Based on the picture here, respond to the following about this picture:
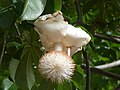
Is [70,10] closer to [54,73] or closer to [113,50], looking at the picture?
[113,50]

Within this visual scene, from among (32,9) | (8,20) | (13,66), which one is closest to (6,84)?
(13,66)

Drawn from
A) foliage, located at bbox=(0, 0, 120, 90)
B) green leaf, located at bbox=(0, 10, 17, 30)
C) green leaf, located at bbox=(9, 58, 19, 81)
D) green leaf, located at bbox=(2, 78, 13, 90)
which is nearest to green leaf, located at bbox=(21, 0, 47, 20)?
foliage, located at bbox=(0, 0, 120, 90)

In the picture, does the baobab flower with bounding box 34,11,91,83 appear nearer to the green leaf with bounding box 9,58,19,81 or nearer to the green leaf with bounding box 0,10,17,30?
the green leaf with bounding box 0,10,17,30

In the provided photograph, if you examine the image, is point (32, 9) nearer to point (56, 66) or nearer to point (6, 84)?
point (56, 66)

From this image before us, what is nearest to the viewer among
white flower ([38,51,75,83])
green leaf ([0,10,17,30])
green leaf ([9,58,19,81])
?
white flower ([38,51,75,83])

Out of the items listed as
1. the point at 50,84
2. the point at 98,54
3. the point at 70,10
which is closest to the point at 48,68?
the point at 50,84
